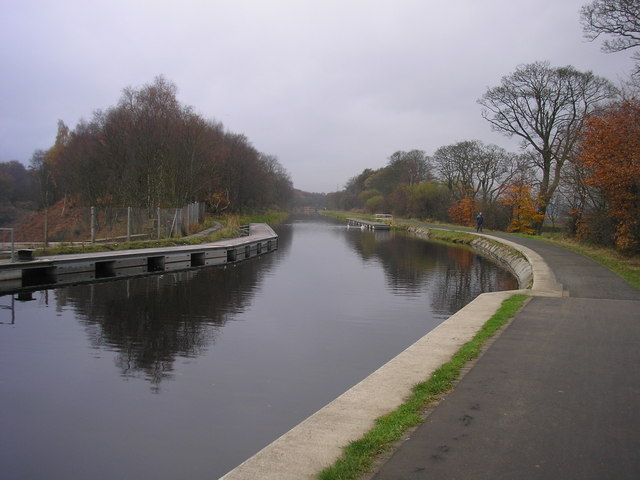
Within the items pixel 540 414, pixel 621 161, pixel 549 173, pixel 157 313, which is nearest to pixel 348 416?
pixel 540 414

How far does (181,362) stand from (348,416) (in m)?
4.58

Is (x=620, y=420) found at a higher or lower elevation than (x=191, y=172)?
lower

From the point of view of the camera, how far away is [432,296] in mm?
16344

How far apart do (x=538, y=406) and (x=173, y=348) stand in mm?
6722

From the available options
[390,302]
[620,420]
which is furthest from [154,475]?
[390,302]

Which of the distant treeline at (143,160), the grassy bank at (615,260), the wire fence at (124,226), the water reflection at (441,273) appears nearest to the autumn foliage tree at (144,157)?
the distant treeline at (143,160)

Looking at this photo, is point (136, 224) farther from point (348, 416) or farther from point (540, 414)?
point (540, 414)

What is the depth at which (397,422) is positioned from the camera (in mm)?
4988

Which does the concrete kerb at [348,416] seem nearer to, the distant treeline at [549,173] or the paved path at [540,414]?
the paved path at [540,414]

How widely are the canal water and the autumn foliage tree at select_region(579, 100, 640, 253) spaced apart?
495cm

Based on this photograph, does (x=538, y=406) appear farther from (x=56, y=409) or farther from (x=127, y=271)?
(x=127, y=271)

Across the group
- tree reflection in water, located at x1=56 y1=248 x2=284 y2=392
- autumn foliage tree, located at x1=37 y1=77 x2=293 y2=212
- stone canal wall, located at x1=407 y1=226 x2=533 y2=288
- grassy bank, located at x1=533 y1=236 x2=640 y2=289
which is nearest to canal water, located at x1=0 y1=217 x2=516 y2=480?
tree reflection in water, located at x1=56 y1=248 x2=284 y2=392

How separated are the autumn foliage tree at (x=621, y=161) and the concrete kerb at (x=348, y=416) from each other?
1201cm

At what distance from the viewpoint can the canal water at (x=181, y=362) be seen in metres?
5.82
